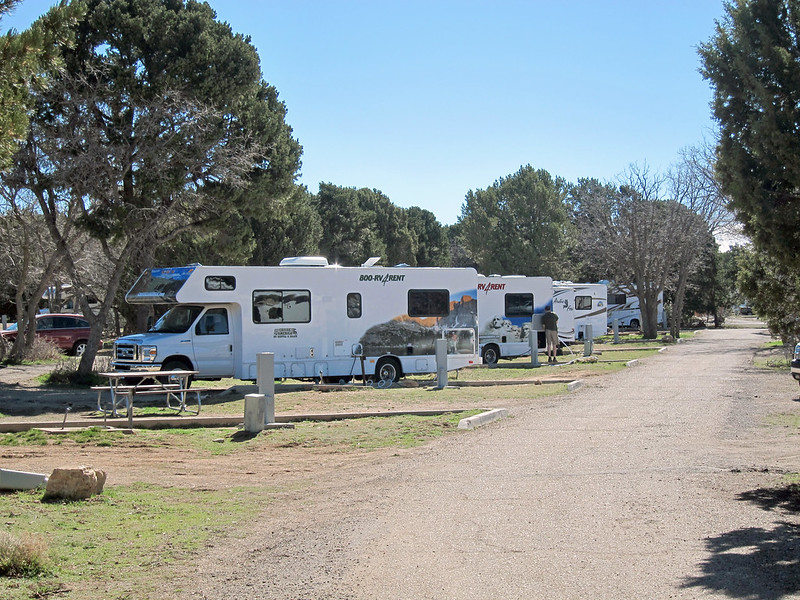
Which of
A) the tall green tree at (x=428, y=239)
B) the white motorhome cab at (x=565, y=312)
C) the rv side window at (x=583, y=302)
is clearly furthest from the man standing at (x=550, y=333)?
the tall green tree at (x=428, y=239)

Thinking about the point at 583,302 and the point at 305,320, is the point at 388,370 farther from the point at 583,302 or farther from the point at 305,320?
the point at 583,302

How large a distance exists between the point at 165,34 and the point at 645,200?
28.9m

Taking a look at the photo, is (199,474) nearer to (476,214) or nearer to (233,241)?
(233,241)

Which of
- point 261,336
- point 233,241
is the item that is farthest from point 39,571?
point 233,241

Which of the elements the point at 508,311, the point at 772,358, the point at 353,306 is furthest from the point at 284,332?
the point at 772,358

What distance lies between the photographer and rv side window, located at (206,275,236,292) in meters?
17.7

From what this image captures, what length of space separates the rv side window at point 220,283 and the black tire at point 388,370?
159 inches

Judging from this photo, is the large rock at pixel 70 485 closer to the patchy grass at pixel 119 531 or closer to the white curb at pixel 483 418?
the patchy grass at pixel 119 531

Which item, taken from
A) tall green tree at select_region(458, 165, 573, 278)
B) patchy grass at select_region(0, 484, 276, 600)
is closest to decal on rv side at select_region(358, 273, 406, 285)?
patchy grass at select_region(0, 484, 276, 600)

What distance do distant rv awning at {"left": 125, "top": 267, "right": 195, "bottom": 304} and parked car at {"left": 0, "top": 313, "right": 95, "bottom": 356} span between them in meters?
13.7

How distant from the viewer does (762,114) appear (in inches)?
297

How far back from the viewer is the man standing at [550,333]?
26078 millimetres

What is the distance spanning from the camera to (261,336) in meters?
18.1

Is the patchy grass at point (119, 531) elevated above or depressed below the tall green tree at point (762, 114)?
below
